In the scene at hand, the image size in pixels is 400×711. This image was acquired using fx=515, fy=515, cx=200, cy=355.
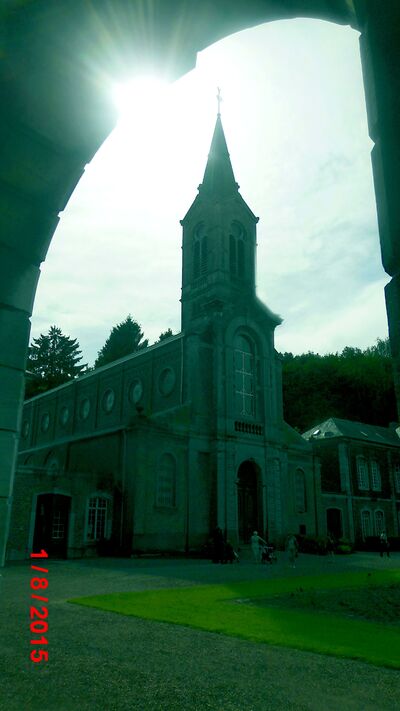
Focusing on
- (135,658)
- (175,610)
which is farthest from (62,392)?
(135,658)

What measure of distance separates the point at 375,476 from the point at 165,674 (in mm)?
43527

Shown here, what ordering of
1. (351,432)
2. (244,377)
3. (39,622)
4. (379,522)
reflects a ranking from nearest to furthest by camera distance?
(39,622)
(244,377)
(379,522)
(351,432)

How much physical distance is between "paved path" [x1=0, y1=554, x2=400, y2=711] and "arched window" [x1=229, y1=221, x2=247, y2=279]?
3186cm

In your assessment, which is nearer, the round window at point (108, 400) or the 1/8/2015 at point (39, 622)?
the 1/8/2015 at point (39, 622)

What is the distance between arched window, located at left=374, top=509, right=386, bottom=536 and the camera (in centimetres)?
4394

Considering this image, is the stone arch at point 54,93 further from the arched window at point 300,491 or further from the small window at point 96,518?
the arched window at point 300,491

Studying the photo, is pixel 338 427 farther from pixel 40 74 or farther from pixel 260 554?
pixel 40 74

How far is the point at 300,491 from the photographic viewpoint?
119ft

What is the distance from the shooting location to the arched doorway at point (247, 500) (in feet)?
105

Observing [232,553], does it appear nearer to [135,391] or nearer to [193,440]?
[193,440]

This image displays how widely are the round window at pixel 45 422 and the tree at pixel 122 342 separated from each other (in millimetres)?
23025

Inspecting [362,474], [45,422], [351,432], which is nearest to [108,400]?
[45,422]

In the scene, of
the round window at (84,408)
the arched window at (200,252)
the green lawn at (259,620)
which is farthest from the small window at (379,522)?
the green lawn at (259,620)

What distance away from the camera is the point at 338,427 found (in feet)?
150
